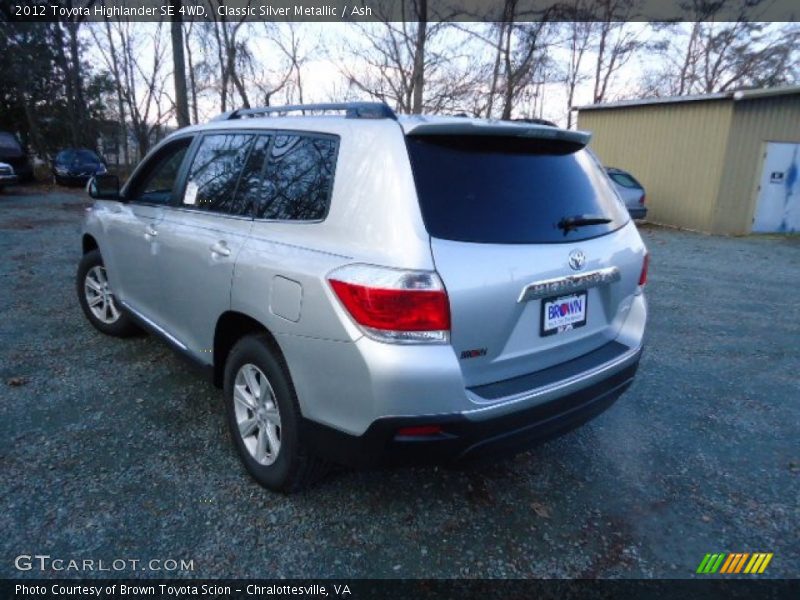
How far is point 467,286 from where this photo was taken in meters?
1.91

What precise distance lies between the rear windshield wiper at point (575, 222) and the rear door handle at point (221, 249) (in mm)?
1614

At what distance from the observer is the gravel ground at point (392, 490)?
218 centimetres

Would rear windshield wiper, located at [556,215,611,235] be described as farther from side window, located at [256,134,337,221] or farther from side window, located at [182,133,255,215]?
side window, located at [182,133,255,215]

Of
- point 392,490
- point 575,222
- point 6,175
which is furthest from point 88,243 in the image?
point 6,175

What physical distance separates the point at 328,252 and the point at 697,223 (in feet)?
49.2

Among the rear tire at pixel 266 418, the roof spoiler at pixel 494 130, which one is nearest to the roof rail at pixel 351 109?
the roof spoiler at pixel 494 130

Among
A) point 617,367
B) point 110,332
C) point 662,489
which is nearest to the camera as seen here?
point 617,367

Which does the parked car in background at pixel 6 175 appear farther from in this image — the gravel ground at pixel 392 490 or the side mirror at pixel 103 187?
the side mirror at pixel 103 187

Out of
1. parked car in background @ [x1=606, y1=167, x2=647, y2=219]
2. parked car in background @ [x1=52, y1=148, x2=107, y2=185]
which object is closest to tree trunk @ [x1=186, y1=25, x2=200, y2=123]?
parked car in background @ [x1=52, y1=148, x2=107, y2=185]

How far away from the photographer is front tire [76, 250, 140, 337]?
4.32 m

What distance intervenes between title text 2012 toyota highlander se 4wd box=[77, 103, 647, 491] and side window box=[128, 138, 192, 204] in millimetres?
571

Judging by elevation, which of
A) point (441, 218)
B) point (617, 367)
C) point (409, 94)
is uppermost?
point (409, 94)
